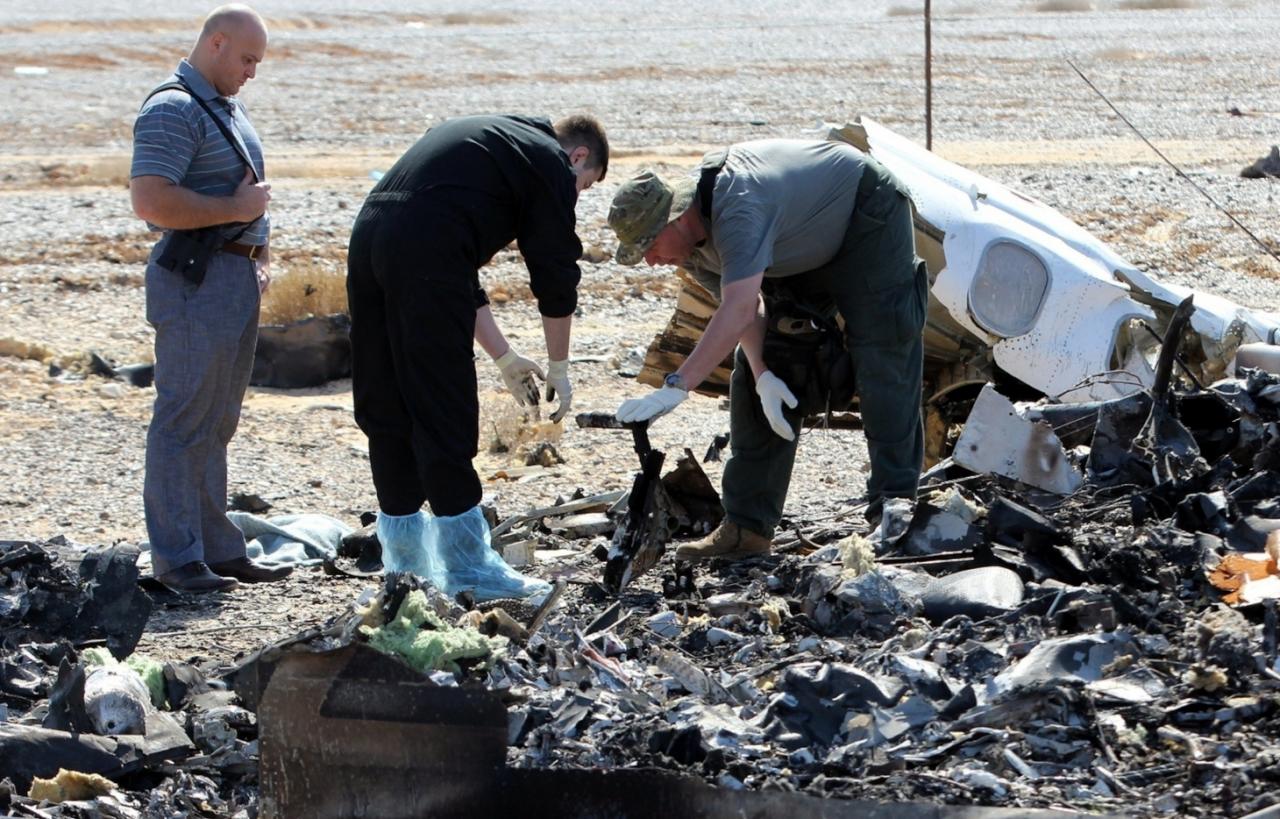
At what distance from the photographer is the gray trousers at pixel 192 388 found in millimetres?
6109

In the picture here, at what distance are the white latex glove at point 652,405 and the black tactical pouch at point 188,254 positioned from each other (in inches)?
70.5

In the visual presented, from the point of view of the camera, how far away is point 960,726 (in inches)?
173

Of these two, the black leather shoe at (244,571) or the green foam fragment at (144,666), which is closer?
the green foam fragment at (144,666)

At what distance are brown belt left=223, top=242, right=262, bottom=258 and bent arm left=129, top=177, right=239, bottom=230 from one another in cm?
14

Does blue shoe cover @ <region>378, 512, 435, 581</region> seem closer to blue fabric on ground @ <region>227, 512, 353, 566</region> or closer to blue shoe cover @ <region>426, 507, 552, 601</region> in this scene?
blue shoe cover @ <region>426, 507, 552, 601</region>

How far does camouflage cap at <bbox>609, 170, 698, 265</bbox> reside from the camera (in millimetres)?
5438

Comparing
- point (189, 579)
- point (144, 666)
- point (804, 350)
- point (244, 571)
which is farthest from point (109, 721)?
point (804, 350)

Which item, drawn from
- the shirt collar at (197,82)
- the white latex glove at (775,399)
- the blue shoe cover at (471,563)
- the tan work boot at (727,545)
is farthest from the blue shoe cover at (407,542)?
the shirt collar at (197,82)

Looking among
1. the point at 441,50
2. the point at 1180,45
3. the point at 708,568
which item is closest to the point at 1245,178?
the point at 708,568

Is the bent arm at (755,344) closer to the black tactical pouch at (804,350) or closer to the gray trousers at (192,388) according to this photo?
the black tactical pouch at (804,350)

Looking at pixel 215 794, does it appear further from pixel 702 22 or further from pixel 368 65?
pixel 702 22

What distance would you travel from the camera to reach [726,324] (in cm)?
541

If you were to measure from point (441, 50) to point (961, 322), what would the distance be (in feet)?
98.2

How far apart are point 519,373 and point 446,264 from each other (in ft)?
2.57
